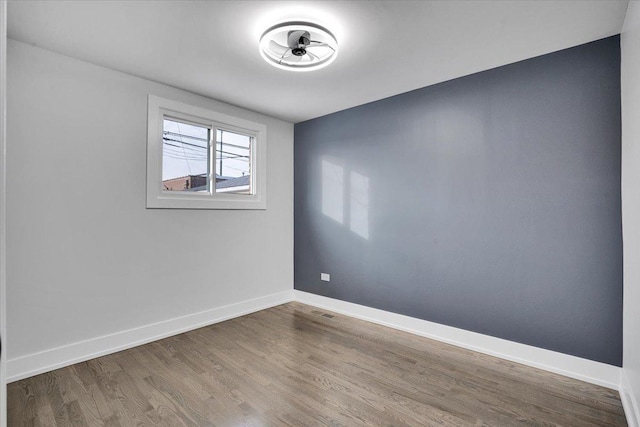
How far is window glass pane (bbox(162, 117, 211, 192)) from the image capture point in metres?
3.26

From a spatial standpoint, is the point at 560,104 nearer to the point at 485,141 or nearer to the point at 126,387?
the point at 485,141

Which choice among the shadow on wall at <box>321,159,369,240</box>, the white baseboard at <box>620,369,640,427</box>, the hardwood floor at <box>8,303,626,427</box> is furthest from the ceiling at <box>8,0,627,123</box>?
the hardwood floor at <box>8,303,626,427</box>

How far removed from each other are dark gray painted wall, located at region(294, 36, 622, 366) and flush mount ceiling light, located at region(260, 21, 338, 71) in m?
1.29

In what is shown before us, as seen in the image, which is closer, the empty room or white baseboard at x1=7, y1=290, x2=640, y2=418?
the empty room

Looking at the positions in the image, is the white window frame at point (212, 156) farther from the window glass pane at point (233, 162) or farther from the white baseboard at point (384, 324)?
the white baseboard at point (384, 324)

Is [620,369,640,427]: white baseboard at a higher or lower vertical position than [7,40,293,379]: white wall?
lower

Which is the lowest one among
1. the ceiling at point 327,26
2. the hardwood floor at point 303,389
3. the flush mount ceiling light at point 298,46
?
the hardwood floor at point 303,389

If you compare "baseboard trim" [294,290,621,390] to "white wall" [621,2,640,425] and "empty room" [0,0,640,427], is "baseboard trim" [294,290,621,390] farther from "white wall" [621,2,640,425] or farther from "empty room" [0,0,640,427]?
"white wall" [621,2,640,425]

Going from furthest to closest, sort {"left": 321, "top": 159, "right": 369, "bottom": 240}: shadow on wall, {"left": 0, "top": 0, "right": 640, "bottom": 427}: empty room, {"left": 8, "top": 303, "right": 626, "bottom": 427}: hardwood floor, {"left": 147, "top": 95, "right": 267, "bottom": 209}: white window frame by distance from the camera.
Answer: {"left": 321, "top": 159, "right": 369, "bottom": 240}: shadow on wall
{"left": 147, "top": 95, "right": 267, "bottom": 209}: white window frame
{"left": 0, "top": 0, "right": 640, "bottom": 427}: empty room
{"left": 8, "top": 303, "right": 626, "bottom": 427}: hardwood floor

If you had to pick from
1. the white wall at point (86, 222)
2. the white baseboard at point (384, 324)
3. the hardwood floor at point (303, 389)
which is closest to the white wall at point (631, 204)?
the white baseboard at point (384, 324)

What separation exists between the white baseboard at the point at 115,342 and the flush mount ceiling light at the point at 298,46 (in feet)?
8.73

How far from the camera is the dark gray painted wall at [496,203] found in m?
2.32

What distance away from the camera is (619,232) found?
2.24 m

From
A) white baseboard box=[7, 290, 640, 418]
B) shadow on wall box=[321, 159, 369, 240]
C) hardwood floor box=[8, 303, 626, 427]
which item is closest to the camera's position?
hardwood floor box=[8, 303, 626, 427]
